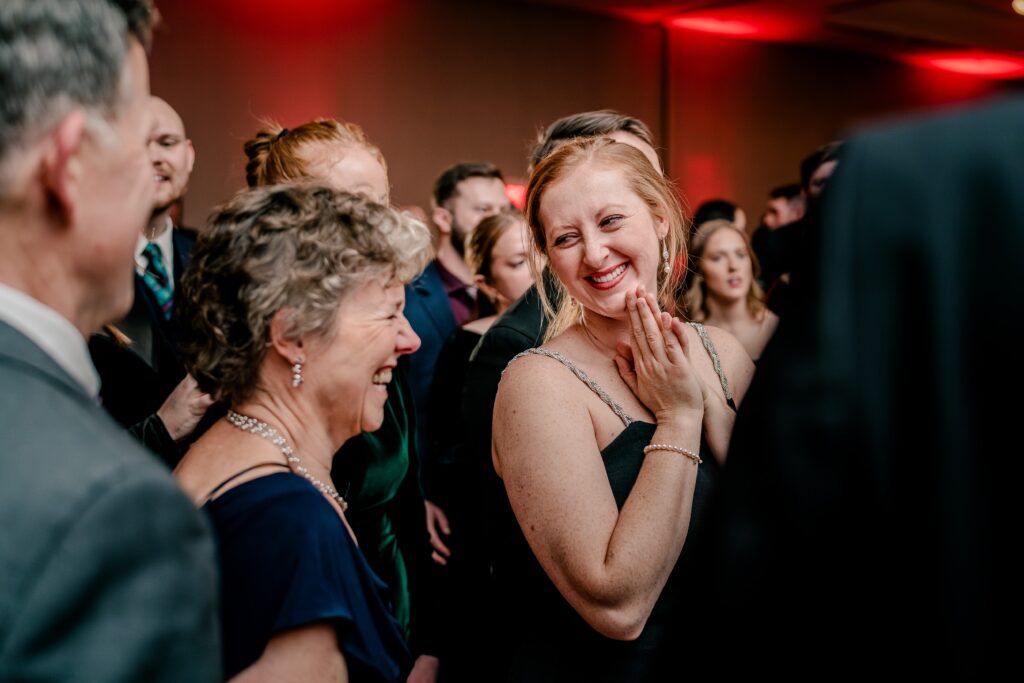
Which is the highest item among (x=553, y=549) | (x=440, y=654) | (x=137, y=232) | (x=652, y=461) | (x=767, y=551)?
(x=137, y=232)

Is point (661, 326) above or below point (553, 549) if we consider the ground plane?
above

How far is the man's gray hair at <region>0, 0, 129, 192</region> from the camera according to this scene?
78cm

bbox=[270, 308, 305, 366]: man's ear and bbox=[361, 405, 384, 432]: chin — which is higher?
bbox=[270, 308, 305, 366]: man's ear

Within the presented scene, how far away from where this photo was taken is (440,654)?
2488mm

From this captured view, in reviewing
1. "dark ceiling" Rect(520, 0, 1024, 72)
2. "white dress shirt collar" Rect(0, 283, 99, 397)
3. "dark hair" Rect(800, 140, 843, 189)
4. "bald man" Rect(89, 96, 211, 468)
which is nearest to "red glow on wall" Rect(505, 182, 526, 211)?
"dark ceiling" Rect(520, 0, 1024, 72)

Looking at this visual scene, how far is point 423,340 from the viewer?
124 inches

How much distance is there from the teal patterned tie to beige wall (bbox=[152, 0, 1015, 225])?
3.03 metres

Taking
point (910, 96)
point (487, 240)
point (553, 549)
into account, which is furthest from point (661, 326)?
point (910, 96)

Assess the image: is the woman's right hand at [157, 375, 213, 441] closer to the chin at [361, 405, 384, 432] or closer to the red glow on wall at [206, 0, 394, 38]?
the chin at [361, 405, 384, 432]

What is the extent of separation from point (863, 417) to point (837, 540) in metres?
0.08

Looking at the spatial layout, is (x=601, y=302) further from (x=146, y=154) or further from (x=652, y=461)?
(x=146, y=154)

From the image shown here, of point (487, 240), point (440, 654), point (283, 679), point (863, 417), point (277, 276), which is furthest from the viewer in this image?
point (487, 240)

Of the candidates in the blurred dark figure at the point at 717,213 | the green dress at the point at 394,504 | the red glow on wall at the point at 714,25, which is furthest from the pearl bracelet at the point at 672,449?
the red glow on wall at the point at 714,25

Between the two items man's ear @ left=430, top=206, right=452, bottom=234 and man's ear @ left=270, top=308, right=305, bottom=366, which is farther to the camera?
man's ear @ left=430, top=206, right=452, bottom=234
